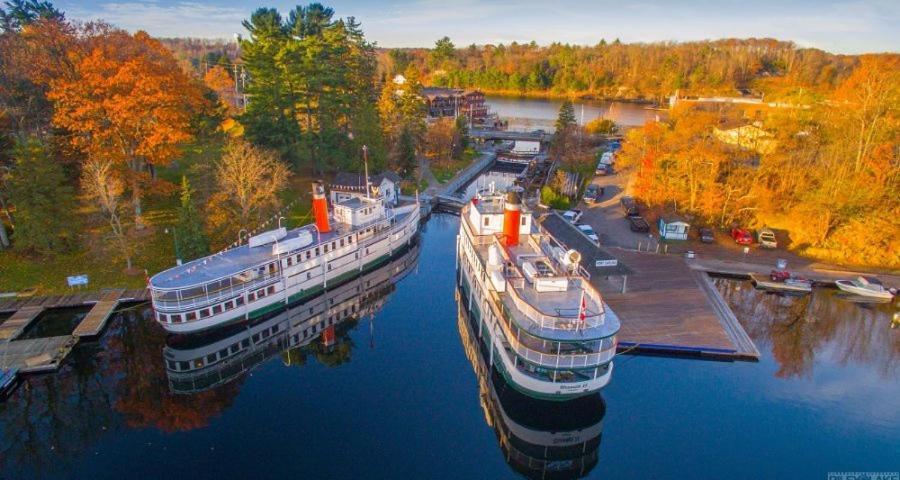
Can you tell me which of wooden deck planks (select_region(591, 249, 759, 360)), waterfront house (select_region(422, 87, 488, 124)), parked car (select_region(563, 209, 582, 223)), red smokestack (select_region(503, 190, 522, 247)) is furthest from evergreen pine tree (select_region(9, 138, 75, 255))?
waterfront house (select_region(422, 87, 488, 124))

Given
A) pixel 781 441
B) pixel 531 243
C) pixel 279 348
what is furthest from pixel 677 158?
pixel 279 348

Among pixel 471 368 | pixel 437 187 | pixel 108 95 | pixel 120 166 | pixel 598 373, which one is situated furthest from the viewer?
pixel 437 187

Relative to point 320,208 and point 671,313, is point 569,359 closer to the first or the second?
point 671,313

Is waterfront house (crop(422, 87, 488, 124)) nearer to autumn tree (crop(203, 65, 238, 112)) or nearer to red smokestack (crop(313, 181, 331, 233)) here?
autumn tree (crop(203, 65, 238, 112))

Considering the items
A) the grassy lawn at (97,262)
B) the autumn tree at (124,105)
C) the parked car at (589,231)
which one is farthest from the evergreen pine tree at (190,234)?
the parked car at (589,231)

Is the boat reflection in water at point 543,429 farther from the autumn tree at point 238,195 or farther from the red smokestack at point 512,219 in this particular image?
the autumn tree at point 238,195

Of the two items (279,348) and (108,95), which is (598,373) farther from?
(108,95)

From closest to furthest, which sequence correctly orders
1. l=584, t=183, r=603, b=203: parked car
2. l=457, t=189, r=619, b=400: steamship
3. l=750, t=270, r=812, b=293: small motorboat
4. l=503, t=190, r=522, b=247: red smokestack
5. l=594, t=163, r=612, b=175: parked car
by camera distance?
l=457, t=189, r=619, b=400: steamship → l=503, t=190, r=522, b=247: red smokestack → l=750, t=270, r=812, b=293: small motorboat → l=584, t=183, r=603, b=203: parked car → l=594, t=163, r=612, b=175: parked car
